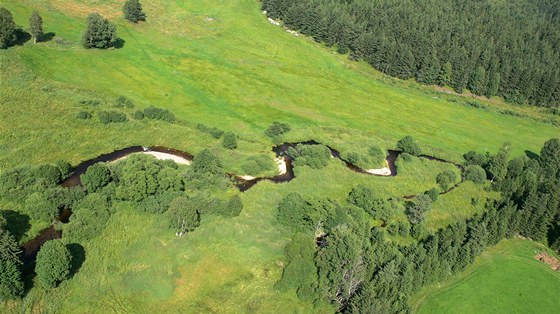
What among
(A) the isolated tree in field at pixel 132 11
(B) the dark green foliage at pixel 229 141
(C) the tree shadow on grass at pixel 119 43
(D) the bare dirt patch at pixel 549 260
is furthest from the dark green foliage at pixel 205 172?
(A) the isolated tree in field at pixel 132 11

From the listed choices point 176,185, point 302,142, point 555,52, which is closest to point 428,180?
point 302,142

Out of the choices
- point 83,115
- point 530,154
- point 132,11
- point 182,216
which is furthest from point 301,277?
point 132,11

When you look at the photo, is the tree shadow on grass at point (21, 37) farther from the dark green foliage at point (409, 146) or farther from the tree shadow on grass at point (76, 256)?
the dark green foliage at point (409, 146)

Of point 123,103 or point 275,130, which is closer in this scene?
point 123,103

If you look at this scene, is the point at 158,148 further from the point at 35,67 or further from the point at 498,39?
the point at 498,39

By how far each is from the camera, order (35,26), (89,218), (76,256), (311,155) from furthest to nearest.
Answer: (35,26) → (311,155) → (89,218) → (76,256)

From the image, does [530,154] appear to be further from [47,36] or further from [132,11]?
[47,36]

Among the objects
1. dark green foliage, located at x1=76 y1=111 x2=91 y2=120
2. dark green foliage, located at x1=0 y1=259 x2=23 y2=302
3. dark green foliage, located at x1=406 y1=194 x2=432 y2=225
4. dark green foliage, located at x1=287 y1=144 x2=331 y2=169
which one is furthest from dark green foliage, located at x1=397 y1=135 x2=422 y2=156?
dark green foliage, located at x1=0 y1=259 x2=23 y2=302
